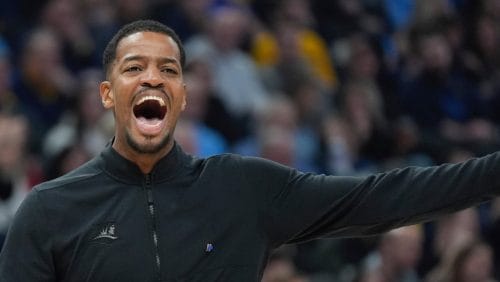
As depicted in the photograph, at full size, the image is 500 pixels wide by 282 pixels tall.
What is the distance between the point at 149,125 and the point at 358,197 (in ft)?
1.92

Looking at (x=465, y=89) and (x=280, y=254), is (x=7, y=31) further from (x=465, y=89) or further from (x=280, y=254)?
(x=465, y=89)

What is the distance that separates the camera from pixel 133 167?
326 centimetres

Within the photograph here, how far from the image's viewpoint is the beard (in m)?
3.23

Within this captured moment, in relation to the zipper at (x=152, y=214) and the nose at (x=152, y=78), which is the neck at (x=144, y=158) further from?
the nose at (x=152, y=78)

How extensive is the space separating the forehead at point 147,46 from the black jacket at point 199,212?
26cm

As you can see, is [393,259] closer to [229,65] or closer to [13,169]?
[13,169]

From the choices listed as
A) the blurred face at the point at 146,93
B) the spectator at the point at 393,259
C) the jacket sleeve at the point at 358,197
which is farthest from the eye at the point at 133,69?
the spectator at the point at 393,259

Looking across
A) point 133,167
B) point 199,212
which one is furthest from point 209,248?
point 133,167

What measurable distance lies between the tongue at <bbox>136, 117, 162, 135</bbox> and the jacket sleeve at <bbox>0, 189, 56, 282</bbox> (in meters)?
0.34

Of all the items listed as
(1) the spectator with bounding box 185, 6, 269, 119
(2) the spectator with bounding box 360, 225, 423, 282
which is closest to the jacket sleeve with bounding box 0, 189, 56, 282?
(2) the spectator with bounding box 360, 225, 423, 282

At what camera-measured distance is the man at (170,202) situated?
122 inches

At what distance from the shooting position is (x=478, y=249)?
6762 millimetres

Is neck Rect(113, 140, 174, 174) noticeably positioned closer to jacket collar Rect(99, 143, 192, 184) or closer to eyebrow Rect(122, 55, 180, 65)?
jacket collar Rect(99, 143, 192, 184)

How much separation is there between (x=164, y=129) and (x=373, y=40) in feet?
22.3
